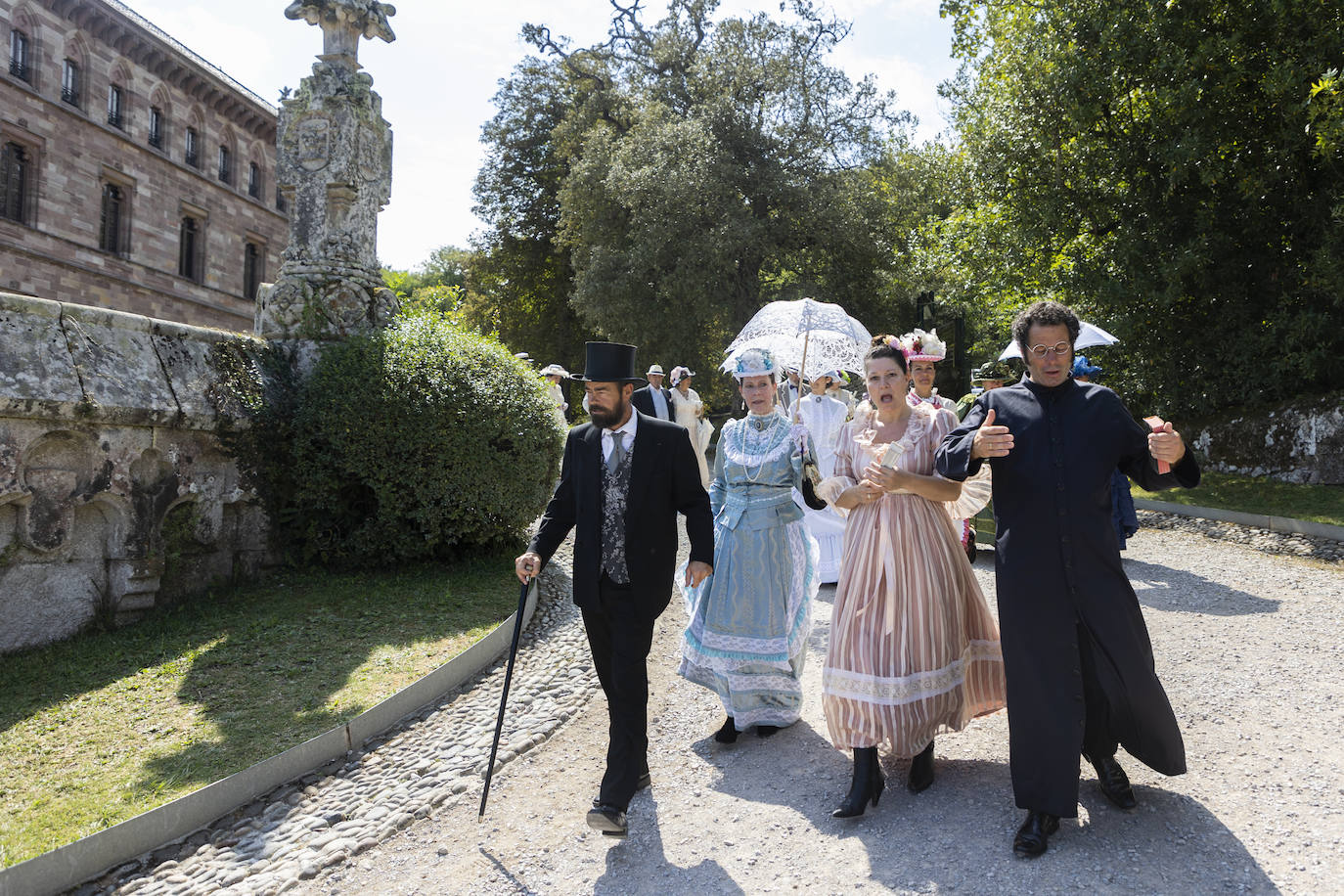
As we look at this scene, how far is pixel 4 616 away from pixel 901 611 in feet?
18.7

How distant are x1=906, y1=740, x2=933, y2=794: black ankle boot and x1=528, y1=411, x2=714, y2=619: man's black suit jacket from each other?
4.19 feet

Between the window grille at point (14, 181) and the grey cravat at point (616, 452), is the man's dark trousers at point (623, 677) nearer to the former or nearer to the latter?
the grey cravat at point (616, 452)

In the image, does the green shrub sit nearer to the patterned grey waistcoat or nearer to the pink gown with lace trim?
the patterned grey waistcoat

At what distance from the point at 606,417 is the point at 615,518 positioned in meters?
0.47

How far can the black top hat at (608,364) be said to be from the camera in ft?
13.4

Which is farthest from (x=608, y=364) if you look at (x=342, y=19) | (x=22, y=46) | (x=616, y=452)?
(x=22, y=46)

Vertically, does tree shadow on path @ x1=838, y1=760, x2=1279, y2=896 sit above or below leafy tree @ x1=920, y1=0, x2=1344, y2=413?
below

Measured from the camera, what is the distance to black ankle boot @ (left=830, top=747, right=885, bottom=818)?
150 inches

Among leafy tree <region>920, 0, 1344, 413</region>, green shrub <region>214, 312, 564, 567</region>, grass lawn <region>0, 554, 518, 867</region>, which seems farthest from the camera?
leafy tree <region>920, 0, 1344, 413</region>

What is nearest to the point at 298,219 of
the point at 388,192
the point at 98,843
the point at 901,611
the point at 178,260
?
the point at 388,192

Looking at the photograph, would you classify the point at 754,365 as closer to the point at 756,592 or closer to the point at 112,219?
the point at 756,592

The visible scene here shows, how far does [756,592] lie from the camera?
4949mm

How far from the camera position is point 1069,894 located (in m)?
3.08

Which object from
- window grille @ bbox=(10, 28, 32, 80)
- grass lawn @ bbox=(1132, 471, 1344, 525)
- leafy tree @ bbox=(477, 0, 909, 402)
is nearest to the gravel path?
grass lawn @ bbox=(1132, 471, 1344, 525)
